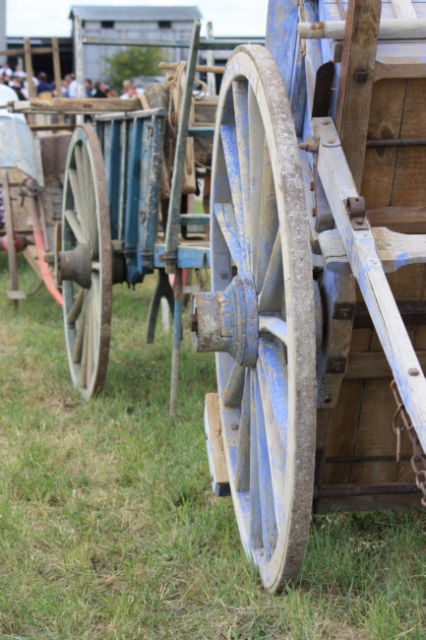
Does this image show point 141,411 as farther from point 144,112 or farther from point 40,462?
point 144,112

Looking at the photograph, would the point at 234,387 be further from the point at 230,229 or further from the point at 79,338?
the point at 79,338

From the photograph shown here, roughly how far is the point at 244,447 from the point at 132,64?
2579 centimetres

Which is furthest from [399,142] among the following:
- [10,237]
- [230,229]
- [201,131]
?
[10,237]

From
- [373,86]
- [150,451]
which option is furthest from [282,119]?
[150,451]

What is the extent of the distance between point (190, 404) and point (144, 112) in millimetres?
1256

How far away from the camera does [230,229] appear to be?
255 cm

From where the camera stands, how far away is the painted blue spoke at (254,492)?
7.19ft

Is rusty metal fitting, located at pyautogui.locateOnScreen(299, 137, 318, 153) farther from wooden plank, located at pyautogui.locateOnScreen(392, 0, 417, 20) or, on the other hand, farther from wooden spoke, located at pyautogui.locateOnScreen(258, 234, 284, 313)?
wooden plank, located at pyautogui.locateOnScreen(392, 0, 417, 20)

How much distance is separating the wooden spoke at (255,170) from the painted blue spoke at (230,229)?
17 centimetres

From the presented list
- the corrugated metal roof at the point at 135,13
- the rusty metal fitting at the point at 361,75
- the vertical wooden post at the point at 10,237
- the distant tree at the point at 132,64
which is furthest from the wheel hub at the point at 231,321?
the corrugated metal roof at the point at 135,13

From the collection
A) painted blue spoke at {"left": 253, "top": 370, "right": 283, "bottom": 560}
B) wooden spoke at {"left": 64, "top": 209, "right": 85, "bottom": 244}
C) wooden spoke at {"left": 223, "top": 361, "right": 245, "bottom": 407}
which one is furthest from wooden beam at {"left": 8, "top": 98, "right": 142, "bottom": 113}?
painted blue spoke at {"left": 253, "top": 370, "right": 283, "bottom": 560}

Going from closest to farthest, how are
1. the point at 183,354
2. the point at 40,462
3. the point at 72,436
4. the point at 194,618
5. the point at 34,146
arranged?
the point at 194,618, the point at 40,462, the point at 72,436, the point at 183,354, the point at 34,146

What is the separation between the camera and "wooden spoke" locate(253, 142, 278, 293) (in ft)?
6.63

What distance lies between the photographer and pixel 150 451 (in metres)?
3.18
